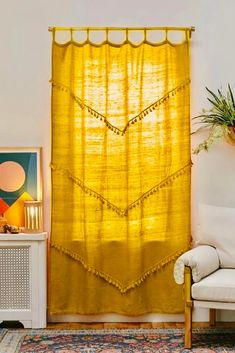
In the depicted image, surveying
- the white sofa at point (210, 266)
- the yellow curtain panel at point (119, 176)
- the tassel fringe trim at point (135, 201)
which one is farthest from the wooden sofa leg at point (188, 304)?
the tassel fringe trim at point (135, 201)

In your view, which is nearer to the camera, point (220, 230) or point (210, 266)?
point (210, 266)

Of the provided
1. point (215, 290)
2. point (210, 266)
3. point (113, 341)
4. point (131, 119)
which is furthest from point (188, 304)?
point (131, 119)

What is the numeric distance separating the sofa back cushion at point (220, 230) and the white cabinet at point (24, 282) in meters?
1.20

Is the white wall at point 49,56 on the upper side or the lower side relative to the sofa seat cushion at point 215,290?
upper

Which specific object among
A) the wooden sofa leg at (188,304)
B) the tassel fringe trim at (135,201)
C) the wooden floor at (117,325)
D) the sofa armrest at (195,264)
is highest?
the tassel fringe trim at (135,201)

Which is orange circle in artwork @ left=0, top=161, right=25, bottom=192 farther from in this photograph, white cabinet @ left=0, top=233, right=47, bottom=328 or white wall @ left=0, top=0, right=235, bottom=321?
white cabinet @ left=0, top=233, right=47, bottom=328

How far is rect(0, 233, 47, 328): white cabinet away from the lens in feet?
14.8

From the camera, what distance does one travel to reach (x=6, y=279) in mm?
4531

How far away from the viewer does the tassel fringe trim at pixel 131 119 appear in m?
4.68

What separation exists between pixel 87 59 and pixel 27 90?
0.54 m

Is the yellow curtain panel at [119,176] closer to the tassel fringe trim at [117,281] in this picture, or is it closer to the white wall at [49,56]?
the tassel fringe trim at [117,281]

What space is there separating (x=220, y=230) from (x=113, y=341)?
112 centimetres

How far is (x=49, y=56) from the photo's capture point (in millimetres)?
4762

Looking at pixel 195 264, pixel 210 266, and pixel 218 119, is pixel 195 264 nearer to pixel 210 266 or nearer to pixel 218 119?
pixel 210 266
